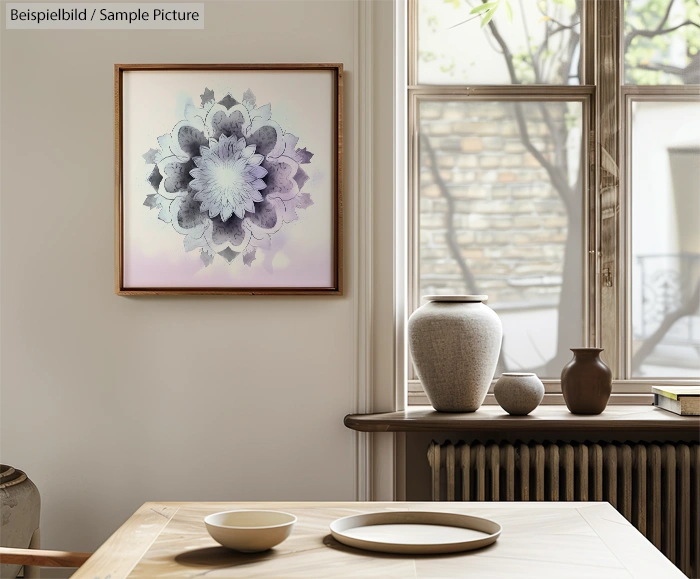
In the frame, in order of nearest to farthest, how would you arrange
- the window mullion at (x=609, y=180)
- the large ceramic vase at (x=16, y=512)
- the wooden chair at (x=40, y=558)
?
1. the wooden chair at (x=40, y=558)
2. the large ceramic vase at (x=16, y=512)
3. the window mullion at (x=609, y=180)

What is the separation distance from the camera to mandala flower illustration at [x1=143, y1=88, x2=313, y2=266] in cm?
244

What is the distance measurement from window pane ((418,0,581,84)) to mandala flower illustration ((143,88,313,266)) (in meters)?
0.65

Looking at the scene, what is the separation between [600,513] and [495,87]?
1.61 meters

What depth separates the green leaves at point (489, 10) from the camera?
8.95ft

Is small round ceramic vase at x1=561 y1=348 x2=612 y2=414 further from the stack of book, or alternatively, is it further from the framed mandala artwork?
the framed mandala artwork

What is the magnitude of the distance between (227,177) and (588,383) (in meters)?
1.28

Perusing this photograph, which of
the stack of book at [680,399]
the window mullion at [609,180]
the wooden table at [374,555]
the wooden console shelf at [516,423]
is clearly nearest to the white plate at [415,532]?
the wooden table at [374,555]

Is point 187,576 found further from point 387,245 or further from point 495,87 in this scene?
point 495,87

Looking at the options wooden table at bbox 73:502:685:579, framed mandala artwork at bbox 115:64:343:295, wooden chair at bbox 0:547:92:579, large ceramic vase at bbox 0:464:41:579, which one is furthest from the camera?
framed mandala artwork at bbox 115:64:343:295

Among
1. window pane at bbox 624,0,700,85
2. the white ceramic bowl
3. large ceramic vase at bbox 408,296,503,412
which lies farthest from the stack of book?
the white ceramic bowl

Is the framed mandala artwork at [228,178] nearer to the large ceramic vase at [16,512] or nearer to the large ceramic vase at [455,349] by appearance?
the large ceramic vase at [455,349]

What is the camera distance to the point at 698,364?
8.98ft

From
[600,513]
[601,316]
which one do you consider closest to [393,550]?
[600,513]

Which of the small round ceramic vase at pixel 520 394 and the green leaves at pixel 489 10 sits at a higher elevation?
the green leaves at pixel 489 10
